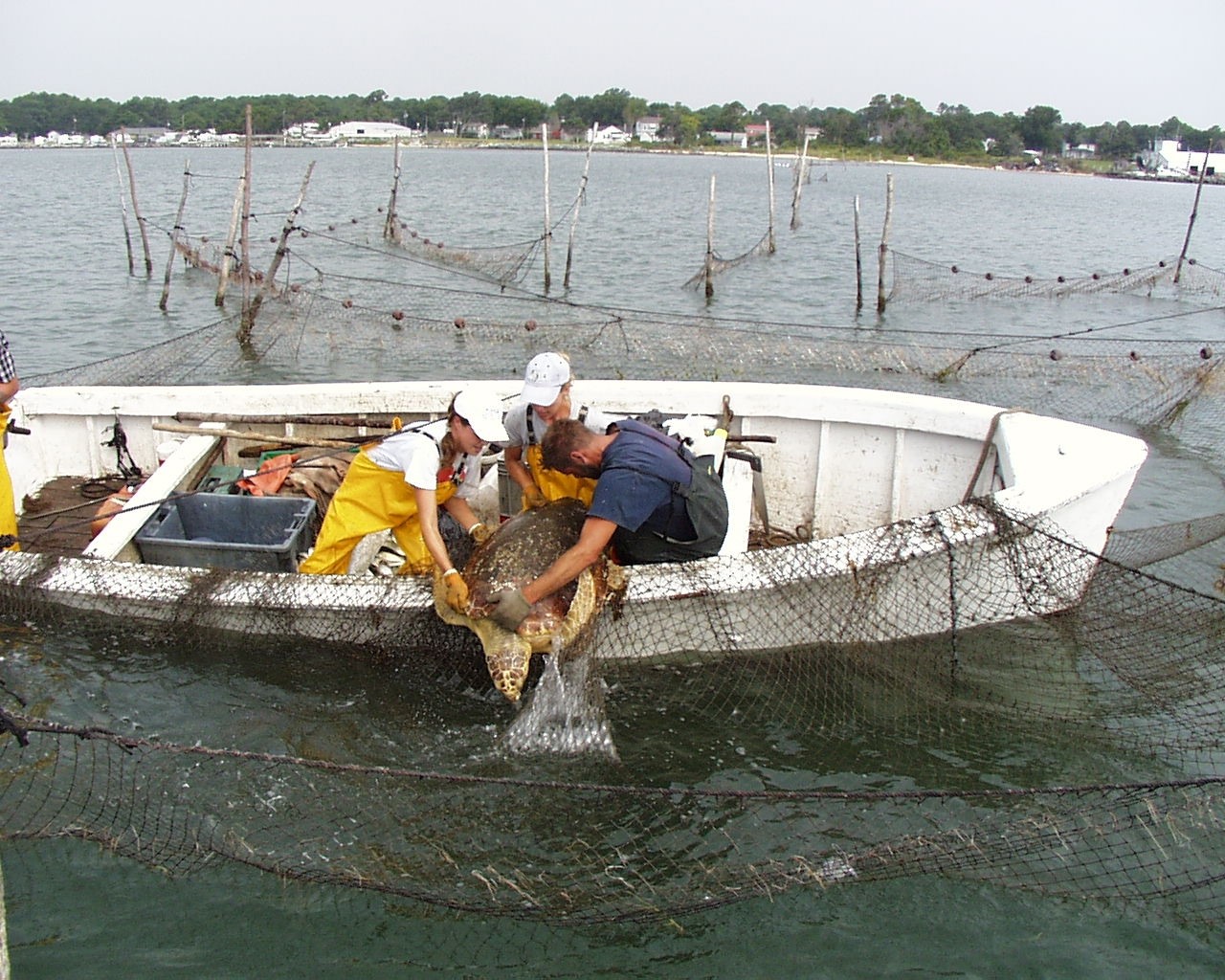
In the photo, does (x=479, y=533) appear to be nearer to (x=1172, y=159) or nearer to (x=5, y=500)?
(x=5, y=500)

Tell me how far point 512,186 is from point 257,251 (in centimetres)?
3379

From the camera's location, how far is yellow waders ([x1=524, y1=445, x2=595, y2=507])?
4.87 m

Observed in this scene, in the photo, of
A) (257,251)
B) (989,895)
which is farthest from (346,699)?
(257,251)

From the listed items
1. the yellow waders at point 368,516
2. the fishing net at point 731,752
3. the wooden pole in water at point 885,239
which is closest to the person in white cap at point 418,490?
the yellow waders at point 368,516

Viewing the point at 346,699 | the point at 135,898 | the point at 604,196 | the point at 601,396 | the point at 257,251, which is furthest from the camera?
the point at 604,196

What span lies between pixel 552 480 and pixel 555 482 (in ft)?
0.06

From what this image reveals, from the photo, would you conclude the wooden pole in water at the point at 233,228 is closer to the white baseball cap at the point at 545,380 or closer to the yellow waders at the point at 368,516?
the yellow waders at the point at 368,516

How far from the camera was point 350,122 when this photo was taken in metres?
132

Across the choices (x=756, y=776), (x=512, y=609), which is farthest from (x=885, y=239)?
(x=512, y=609)

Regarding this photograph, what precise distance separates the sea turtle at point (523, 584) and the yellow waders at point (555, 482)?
237mm

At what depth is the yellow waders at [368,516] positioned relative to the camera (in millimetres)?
4816

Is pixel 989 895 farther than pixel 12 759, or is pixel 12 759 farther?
pixel 12 759

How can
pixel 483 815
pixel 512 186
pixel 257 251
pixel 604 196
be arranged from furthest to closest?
pixel 512 186
pixel 604 196
pixel 257 251
pixel 483 815

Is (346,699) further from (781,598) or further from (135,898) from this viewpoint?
(781,598)
